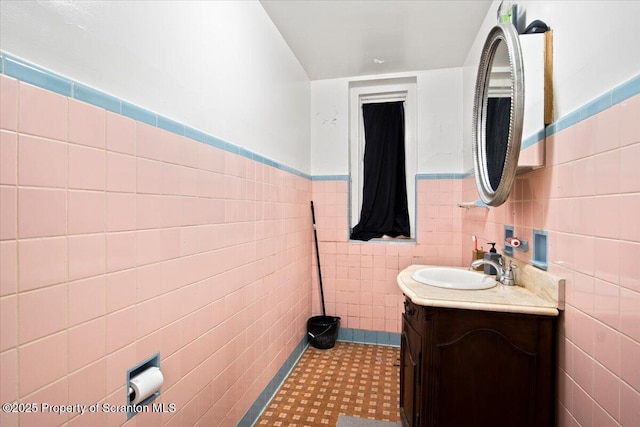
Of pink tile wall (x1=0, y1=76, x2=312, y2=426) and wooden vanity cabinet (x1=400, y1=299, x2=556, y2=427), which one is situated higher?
pink tile wall (x1=0, y1=76, x2=312, y2=426)

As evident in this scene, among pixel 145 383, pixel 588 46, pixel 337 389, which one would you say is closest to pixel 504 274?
pixel 588 46

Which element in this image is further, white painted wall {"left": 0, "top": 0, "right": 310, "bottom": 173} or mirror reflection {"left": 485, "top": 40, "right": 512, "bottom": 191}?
mirror reflection {"left": 485, "top": 40, "right": 512, "bottom": 191}

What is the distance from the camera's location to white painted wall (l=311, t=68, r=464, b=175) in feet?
8.82

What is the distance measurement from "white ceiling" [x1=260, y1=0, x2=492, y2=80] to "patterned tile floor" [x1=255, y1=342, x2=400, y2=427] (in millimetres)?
2465

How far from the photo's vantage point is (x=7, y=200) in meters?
0.63

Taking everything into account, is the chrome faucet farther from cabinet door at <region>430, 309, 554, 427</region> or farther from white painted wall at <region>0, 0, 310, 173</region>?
white painted wall at <region>0, 0, 310, 173</region>

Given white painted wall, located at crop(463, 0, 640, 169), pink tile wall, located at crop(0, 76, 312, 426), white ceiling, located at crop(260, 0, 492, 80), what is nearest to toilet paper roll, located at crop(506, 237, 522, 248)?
white painted wall, located at crop(463, 0, 640, 169)

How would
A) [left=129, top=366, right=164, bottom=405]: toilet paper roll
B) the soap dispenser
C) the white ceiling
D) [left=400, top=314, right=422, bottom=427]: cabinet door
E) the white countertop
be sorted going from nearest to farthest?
[left=129, top=366, right=164, bottom=405]: toilet paper roll, the white countertop, [left=400, top=314, right=422, bottom=427]: cabinet door, the soap dispenser, the white ceiling

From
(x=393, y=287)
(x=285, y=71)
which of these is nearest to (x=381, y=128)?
(x=285, y=71)

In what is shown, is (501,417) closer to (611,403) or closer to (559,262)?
(611,403)

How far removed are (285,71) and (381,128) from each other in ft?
3.59

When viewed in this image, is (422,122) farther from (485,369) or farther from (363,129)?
(485,369)

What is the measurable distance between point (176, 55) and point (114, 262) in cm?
78

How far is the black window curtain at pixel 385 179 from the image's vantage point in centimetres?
288
